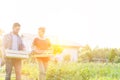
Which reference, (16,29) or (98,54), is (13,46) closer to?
(16,29)

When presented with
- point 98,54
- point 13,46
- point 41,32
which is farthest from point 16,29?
point 98,54

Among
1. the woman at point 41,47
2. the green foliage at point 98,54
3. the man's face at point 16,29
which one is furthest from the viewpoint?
the green foliage at point 98,54

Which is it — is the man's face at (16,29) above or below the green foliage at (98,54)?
above

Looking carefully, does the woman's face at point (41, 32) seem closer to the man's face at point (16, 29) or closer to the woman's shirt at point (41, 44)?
the woman's shirt at point (41, 44)

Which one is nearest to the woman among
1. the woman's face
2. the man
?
the woman's face

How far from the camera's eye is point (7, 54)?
33.4 ft

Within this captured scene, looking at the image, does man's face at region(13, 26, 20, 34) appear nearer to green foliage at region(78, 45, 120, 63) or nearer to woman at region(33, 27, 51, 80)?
woman at region(33, 27, 51, 80)

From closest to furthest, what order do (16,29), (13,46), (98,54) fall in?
(16,29) < (13,46) < (98,54)

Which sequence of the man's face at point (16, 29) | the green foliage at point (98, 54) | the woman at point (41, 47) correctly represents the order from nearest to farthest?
the man's face at point (16, 29) < the woman at point (41, 47) < the green foliage at point (98, 54)

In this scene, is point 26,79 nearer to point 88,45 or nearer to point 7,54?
point 7,54

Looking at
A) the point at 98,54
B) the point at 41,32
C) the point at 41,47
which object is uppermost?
the point at 41,32

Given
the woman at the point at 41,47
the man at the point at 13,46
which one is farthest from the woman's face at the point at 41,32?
the man at the point at 13,46

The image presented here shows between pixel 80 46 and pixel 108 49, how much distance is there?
→ 345 centimetres

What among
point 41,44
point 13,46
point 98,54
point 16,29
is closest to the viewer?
point 16,29
